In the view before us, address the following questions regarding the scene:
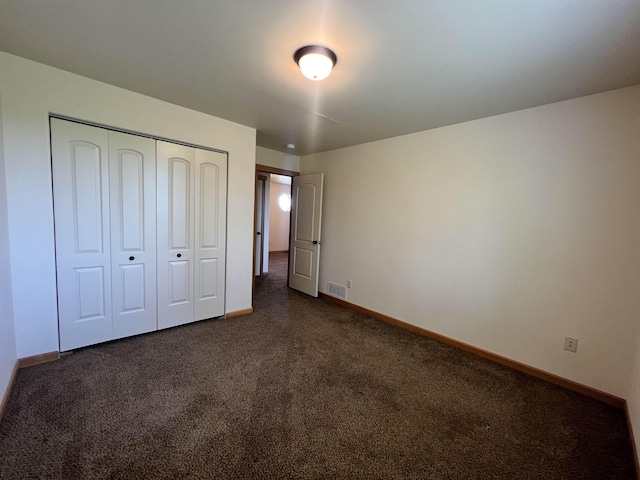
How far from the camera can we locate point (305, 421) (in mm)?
1767

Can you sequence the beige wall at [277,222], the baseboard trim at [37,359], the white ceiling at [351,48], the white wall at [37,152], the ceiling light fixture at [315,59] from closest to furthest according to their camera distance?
1. the white ceiling at [351,48]
2. the ceiling light fixture at [315,59]
3. the white wall at [37,152]
4. the baseboard trim at [37,359]
5. the beige wall at [277,222]

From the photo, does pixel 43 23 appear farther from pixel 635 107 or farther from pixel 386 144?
pixel 635 107

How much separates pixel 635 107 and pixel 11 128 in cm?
465

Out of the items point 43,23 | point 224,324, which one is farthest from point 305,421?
point 43,23

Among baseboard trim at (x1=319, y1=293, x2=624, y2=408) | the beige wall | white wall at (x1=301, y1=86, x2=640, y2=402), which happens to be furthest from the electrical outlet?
the beige wall

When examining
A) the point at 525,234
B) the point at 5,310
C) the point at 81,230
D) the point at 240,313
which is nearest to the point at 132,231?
the point at 81,230

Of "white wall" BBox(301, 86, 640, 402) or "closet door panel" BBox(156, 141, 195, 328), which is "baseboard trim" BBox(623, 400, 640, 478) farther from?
"closet door panel" BBox(156, 141, 195, 328)

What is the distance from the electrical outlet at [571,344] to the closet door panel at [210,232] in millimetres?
3485

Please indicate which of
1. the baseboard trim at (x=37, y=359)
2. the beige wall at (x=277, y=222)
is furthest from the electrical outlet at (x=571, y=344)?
the beige wall at (x=277, y=222)

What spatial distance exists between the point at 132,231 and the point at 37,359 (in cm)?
127

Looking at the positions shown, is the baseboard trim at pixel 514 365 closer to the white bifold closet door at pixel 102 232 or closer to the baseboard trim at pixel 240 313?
the baseboard trim at pixel 240 313

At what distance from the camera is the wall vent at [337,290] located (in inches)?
163

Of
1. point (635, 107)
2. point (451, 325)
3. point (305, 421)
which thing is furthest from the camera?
point (451, 325)

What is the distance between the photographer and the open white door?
433 cm
